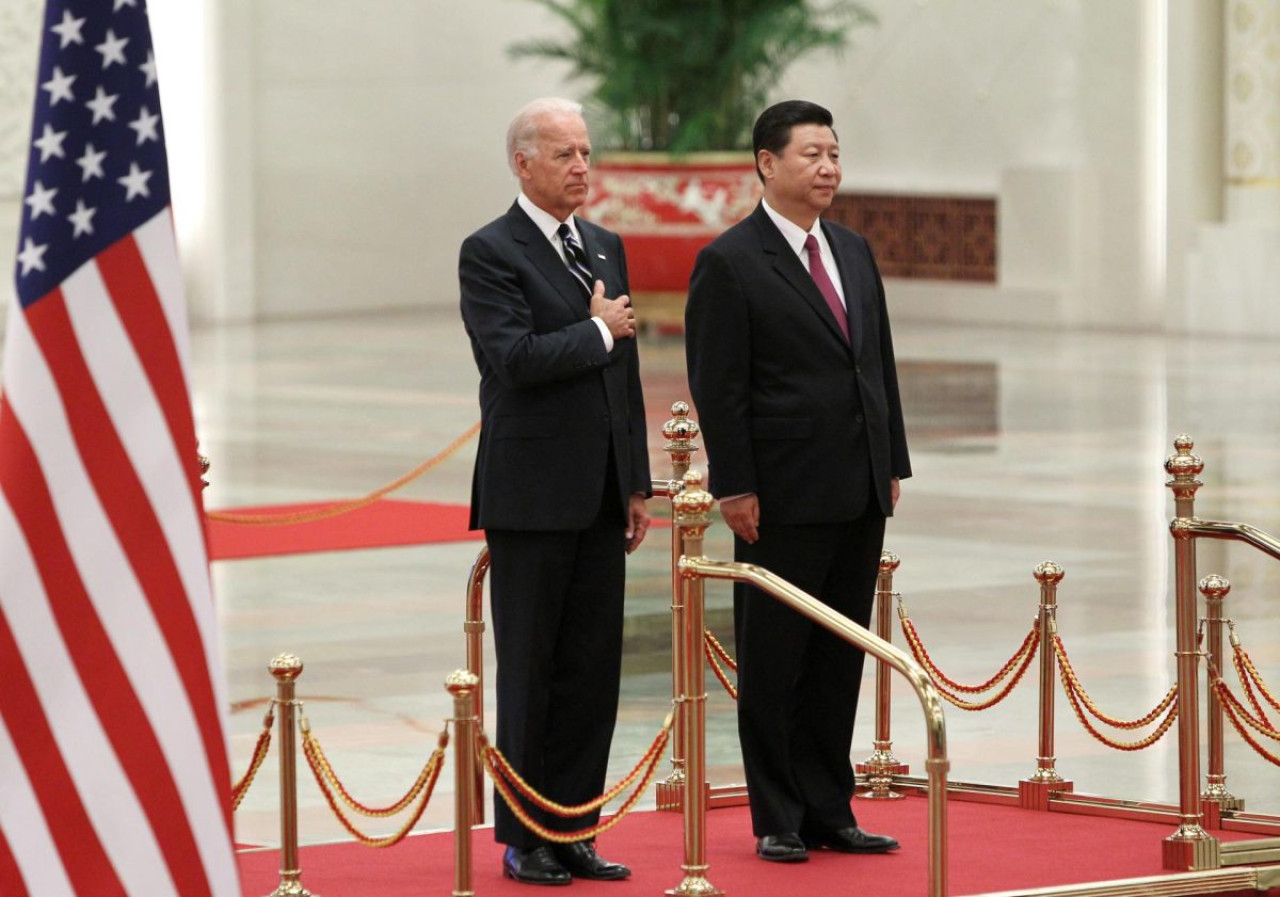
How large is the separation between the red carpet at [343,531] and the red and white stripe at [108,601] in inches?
327

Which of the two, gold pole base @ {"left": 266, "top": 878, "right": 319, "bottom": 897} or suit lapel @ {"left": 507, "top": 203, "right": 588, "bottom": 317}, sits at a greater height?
suit lapel @ {"left": 507, "top": 203, "right": 588, "bottom": 317}

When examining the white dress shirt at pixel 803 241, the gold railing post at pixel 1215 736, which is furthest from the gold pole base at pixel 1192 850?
the white dress shirt at pixel 803 241

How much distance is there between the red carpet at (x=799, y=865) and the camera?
600cm

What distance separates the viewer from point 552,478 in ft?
19.9

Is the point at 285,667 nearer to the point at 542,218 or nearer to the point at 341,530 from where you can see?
the point at 542,218

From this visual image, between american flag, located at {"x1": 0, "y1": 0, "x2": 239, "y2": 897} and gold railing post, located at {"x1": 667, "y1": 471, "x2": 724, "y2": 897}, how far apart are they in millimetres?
1547

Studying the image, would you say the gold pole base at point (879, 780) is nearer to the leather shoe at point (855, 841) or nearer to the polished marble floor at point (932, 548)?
the polished marble floor at point (932, 548)

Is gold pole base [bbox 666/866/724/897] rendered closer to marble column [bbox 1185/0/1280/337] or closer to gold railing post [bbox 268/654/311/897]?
gold railing post [bbox 268/654/311/897]

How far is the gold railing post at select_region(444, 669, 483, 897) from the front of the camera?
4.96m

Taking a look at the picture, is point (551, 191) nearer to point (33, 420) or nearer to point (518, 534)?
point (518, 534)

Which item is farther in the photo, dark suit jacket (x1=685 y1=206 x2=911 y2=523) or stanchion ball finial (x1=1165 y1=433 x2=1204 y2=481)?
stanchion ball finial (x1=1165 y1=433 x2=1204 y2=481)

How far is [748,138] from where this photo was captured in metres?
24.0

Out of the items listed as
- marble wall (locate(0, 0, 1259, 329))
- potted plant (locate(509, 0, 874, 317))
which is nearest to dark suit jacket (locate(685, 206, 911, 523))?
potted plant (locate(509, 0, 874, 317))

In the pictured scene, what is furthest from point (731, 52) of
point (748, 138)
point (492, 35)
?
point (492, 35)
